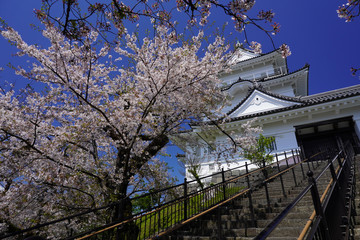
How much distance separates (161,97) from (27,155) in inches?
182

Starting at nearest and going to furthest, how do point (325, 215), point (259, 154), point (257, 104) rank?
point (325, 215)
point (259, 154)
point (257, 104)

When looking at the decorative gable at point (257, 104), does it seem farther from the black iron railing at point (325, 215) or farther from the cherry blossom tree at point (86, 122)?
the black iron railing at point (325, 215)

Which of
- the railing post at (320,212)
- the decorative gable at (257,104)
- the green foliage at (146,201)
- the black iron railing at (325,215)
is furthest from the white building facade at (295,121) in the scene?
the railing post at (320,212)

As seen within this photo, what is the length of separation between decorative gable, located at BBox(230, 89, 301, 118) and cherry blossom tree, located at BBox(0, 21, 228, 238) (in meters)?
8.79

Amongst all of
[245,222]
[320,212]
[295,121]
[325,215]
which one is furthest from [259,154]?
[320,212]

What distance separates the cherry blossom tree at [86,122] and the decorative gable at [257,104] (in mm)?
8787

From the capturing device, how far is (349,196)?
439cm

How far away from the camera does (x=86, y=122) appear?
6.08 meters

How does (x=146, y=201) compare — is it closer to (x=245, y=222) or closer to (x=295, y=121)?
(x=245, y=222)

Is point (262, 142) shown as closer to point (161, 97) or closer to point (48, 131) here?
point (161, 97)

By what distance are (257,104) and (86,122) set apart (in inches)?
551

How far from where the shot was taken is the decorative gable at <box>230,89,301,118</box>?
15202 millimetres

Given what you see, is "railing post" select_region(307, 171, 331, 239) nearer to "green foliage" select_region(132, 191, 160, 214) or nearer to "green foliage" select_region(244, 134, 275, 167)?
"green foliage" select_region(132, 191, 160, 214)

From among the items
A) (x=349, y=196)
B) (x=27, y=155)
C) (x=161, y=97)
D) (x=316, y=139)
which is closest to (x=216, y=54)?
(x=161, y=97)
